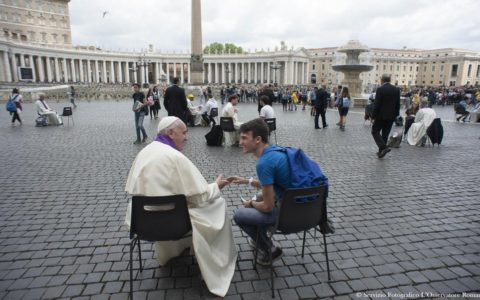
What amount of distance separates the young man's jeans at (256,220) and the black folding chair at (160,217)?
0.62 metres

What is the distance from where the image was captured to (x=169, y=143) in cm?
313

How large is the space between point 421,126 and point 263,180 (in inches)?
360

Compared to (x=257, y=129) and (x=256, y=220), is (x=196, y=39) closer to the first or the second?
(x=257, y=129)

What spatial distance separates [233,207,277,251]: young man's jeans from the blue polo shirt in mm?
313

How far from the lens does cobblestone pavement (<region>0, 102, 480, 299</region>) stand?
3053mm

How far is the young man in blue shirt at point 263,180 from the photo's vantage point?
2865 millimetres

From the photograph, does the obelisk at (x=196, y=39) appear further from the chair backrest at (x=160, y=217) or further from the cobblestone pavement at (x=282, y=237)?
the chair backrest at (x=160, y=217)

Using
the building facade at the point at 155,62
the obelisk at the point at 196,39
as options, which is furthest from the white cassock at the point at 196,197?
the building facade at the point at 155,62

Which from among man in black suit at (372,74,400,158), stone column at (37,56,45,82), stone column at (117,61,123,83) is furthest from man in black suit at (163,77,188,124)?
stone column at (117,61,123,83)

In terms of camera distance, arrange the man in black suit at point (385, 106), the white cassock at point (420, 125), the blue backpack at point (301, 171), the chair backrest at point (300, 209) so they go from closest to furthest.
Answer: the chair backrest at point (300, 209) < the blue backpack at point (301, 171) < the man in black suit at point (385, 106) < the white cassock at point (420, 125)

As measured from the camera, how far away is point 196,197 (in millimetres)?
2932

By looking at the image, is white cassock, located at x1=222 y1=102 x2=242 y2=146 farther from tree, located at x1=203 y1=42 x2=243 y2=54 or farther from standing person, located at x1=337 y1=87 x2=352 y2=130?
tree, located at x1=203 y1=42 x2=243 y2=54

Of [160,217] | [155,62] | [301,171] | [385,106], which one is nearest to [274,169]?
[301,171]

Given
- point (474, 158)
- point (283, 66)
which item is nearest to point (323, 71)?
point (283, 66)
